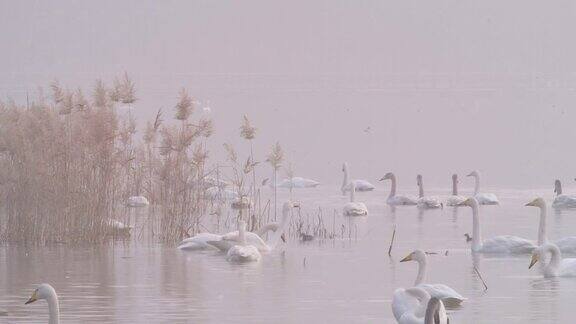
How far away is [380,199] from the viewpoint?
32125mm

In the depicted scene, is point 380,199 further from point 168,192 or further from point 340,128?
point 340,128

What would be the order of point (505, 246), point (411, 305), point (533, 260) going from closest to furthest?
point (411, 305)
point (533, 260)
point (505, 246)

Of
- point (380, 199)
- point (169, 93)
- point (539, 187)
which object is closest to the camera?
point (380, 199)

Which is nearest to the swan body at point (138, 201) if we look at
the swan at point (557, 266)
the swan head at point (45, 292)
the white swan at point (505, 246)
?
the white swan at point (505, 246)

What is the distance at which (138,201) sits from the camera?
25156mm

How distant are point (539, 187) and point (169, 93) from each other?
5985cm

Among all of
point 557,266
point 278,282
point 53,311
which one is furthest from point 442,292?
point 53,311

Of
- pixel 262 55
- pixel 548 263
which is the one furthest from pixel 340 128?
pixel 262 55

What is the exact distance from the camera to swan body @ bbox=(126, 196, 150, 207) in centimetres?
2438

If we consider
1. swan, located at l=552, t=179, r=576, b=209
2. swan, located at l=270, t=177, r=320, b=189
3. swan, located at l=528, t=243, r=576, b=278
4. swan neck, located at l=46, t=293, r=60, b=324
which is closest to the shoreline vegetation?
swan, located at l=528, t=243, r=576, b=278

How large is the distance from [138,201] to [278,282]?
652 centimetres

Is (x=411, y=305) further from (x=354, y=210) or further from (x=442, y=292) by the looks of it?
(x=354, y=210)

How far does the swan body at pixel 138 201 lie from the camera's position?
960 inches

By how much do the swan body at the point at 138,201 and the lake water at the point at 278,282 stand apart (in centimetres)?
162
